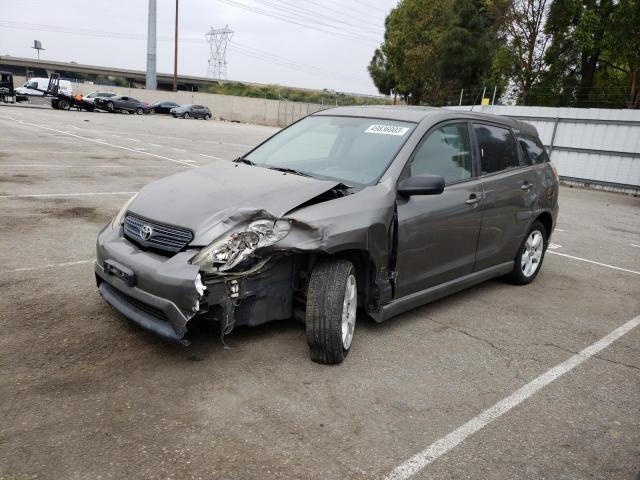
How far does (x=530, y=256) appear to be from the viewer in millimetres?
5699

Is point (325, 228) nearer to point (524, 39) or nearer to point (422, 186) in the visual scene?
point (422, 186)

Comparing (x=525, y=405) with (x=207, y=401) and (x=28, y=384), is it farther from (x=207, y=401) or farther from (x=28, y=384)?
(x=28, y=384)

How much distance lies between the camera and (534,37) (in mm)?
24375

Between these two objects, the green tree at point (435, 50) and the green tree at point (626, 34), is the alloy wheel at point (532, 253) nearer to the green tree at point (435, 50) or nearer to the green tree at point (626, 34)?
the green tree at point (626, 34)

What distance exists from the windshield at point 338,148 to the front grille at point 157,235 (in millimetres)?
1224

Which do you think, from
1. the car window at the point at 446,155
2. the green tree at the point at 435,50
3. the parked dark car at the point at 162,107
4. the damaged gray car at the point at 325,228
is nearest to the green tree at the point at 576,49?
the green tree at the point at 435,50

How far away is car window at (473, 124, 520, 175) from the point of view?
4848mm

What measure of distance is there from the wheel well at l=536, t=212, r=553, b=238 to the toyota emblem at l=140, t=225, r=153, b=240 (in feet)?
13.3

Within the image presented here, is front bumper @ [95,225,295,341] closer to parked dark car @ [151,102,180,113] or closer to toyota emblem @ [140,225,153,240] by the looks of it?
toyota emblem @ [140,225,153,240]

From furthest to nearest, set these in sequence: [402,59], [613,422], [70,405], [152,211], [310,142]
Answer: [402,59] → [310,142] → [152,211] → [613,422] → [70,405]

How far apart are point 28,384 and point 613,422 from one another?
11.2 feet

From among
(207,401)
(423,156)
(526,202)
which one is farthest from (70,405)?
(526,202)

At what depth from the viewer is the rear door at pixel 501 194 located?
4.80 m

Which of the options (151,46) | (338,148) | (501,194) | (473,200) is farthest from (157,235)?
(151,46)
